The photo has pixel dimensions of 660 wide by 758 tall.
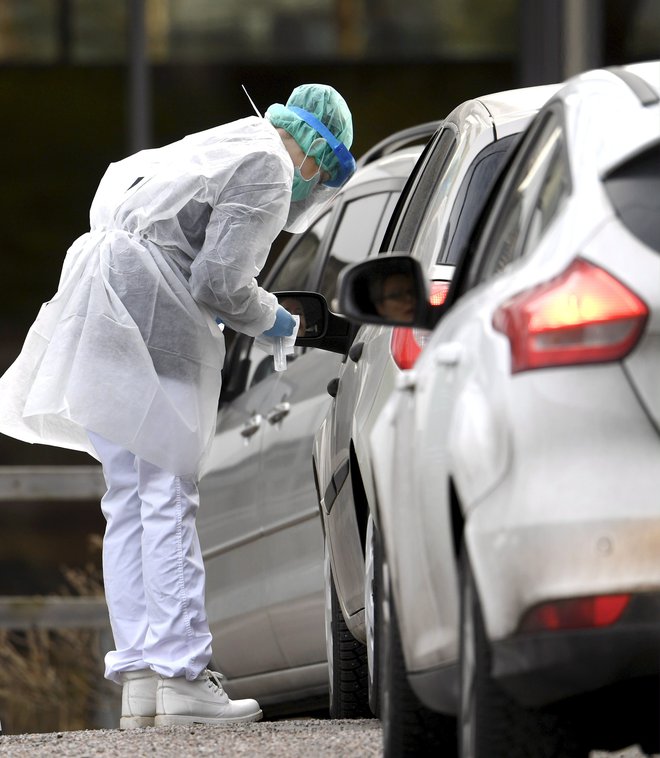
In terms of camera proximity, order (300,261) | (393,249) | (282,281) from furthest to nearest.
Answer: (282,281)
(300,261)
(393,249)

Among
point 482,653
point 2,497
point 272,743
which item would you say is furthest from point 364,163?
point 482,653

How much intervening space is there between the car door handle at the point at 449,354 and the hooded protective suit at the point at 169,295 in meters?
2.01

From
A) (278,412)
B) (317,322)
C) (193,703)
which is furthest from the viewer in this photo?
(278,412)

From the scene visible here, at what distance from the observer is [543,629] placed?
277 centimetres

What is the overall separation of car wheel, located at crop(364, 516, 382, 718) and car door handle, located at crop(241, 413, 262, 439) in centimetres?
191

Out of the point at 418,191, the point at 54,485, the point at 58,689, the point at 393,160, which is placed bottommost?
the point at 58,689

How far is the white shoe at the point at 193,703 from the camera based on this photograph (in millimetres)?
5340

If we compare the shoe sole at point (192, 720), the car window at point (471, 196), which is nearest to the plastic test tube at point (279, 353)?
the shoe sole at point (192, 720)

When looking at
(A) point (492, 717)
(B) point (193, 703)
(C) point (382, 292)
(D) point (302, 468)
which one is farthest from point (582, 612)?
(D) point (302, 468)

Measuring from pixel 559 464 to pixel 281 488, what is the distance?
3.45 m

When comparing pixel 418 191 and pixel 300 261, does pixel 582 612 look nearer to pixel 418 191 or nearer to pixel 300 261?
pixel 418 191

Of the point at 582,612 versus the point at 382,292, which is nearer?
the point at 582,612

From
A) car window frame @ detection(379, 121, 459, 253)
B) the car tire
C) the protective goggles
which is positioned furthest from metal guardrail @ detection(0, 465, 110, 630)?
the car tire

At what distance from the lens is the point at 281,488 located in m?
6.20
